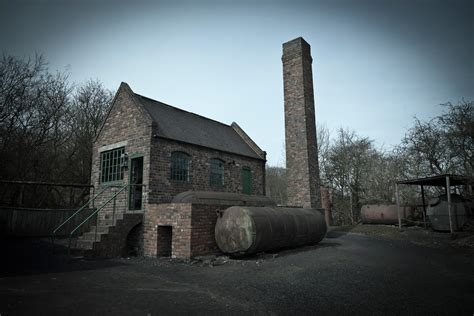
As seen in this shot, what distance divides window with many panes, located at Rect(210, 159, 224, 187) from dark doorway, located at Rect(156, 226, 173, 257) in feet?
12.3

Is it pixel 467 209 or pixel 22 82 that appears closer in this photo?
pixel 467 209

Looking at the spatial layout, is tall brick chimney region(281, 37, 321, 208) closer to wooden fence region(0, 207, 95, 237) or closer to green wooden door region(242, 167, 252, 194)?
green wooden door region(242, 167, 252, 194)

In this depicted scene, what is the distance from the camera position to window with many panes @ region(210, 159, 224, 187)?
45.2 ft

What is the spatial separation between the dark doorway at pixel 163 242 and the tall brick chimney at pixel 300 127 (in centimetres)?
621

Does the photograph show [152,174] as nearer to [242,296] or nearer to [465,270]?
[242,296]

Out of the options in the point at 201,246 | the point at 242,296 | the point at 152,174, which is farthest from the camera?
the point at 152,174

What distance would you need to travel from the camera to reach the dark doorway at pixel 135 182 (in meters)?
11.8

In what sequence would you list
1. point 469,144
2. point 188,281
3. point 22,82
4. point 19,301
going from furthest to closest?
point 22,82, point 469,144, point 188,281, point 19,301

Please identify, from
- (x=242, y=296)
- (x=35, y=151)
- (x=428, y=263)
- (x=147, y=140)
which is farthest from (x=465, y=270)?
(x=35, y=151)

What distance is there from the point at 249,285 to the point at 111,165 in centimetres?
994

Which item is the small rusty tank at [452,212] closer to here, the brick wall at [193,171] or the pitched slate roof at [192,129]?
the brick wall at [193,171]

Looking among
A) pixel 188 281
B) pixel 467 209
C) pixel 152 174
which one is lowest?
pixel 188 281

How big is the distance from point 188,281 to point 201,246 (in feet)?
9.47

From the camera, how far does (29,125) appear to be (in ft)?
61.9
